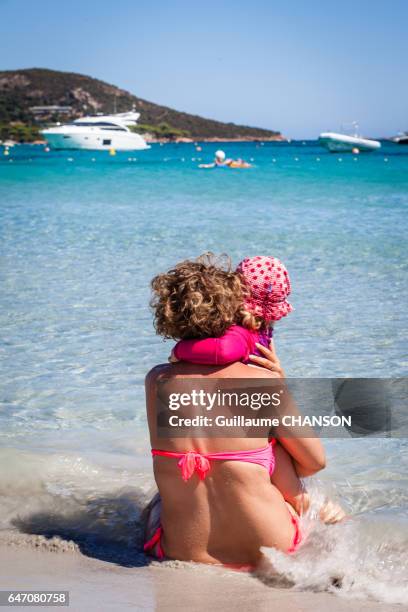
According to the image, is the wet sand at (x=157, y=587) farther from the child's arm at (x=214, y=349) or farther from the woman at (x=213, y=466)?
the child's arm at (x=214, y=349)

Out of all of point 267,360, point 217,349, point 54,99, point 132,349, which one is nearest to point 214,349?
point 217,349

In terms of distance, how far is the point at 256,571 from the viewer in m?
2.72

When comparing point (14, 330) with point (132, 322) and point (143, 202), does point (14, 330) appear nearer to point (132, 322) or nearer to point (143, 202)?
point (132, 322)

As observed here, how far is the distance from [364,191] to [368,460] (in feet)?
65.5

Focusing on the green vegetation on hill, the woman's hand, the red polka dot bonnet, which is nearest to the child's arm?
the woman's hand

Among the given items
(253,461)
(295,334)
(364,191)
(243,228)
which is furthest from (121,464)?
(364,191)

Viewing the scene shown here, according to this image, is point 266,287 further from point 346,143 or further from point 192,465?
point 346,143

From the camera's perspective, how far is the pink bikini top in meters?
2.57

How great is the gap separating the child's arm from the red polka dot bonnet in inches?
11.1

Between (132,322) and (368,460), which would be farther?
(132,322)

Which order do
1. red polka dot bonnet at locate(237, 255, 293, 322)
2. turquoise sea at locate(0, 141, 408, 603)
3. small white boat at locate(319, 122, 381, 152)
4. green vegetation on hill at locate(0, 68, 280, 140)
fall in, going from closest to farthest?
red polka dot bonnet at locate(237, 255, 293, 322) < turquoise sea at locate(0, 141, 408, 603) < small white boat at locate(319, 122, 381, 152) < green vegetation on hill at locate(0, 68, 280, 140)

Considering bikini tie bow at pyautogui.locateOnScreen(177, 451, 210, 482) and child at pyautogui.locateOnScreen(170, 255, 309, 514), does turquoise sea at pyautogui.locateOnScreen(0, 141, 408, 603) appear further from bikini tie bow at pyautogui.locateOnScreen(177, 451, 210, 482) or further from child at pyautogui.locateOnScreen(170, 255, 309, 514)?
bikini tie bow at pyautogui.locateOnScreen(177, 451, 210, 482)

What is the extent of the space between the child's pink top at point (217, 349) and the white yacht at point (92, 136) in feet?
242

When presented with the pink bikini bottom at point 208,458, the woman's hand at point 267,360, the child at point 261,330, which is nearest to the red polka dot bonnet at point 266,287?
the child at point 261,330
